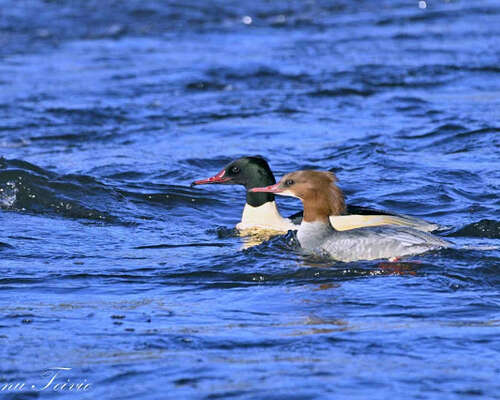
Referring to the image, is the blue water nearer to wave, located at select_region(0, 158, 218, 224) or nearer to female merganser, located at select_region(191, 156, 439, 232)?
wave, located at select_region(0, 158, 218, 224)

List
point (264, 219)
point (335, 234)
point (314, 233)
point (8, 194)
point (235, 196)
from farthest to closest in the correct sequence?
point (235, 196) → point (8, 194) → point (264, 219) → point (314, 233) → point (335, 234)

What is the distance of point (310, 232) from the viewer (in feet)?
31.1

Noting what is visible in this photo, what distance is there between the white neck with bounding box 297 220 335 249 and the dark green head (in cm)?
172

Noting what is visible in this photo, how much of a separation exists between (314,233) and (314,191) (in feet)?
1.16

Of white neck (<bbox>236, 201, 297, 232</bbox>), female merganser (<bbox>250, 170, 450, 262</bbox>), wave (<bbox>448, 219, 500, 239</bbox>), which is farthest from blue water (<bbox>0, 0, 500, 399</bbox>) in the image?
white neck (<bbox>236, 201, 297, 232</bbox>)

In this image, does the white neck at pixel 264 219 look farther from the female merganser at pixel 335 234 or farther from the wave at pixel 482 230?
the wave at pixel 482 230

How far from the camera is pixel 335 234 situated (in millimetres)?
9336

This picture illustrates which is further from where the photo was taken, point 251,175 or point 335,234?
point 251,175

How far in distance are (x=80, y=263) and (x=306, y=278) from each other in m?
1.94

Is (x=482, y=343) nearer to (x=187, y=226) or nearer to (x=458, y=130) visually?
(x=187, y=226)

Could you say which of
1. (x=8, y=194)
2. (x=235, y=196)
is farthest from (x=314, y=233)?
(x=8, y=194)

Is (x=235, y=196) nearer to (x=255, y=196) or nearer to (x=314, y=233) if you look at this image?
(x=255, y=196)

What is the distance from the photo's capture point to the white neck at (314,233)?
30.7ft

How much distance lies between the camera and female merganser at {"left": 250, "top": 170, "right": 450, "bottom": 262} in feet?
29.6
